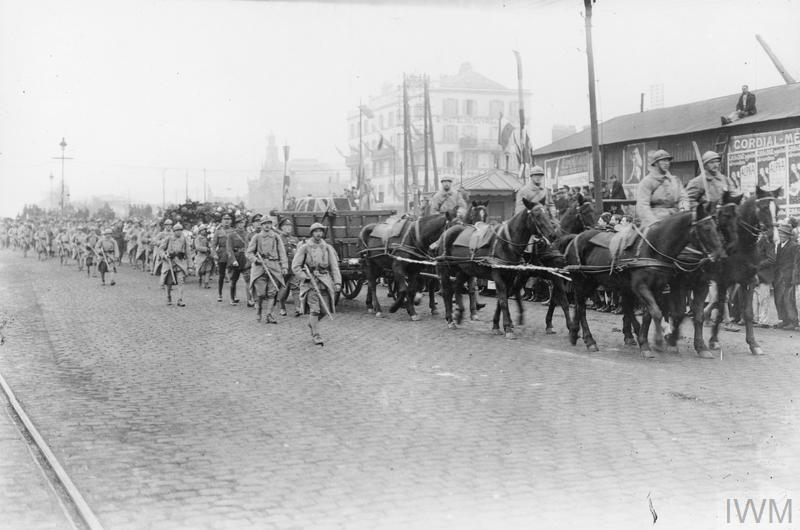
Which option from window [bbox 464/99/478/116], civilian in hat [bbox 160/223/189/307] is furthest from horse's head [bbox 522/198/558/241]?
window [bbox 464/99/478/116]

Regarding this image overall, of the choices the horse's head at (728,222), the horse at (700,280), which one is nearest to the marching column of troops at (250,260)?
the horse at (700,280)

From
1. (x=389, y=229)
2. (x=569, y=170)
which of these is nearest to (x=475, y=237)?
(x=389, y=229)

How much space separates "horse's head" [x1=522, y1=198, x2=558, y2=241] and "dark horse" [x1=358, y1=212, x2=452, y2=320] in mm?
2887

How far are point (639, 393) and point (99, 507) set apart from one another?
5.44 meters

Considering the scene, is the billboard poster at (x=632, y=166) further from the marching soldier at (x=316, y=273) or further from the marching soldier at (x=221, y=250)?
the marching soldier at (x=316, y=273)

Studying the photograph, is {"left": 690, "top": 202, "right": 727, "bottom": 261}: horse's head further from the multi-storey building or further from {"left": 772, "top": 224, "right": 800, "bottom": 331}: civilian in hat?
the multi-storey building

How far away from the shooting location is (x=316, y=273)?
464 inches

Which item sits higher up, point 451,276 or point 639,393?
point 451,276

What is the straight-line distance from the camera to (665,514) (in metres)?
5.09

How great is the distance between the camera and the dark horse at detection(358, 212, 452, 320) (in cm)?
1482

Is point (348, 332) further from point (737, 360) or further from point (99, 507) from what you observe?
point (99, 507)

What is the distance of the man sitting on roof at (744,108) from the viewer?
20.2 meters

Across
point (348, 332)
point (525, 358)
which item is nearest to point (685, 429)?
point (525, 358)

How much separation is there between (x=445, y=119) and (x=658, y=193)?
108ft
